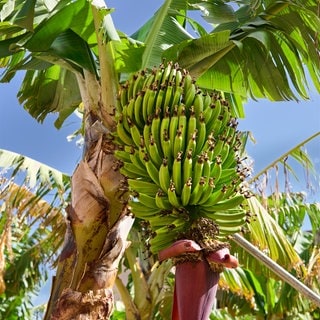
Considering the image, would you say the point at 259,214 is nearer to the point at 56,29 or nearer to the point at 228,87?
the point at 228,87

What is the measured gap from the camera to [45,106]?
3.60m

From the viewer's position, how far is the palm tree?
2.11m

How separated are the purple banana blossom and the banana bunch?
0.18 m

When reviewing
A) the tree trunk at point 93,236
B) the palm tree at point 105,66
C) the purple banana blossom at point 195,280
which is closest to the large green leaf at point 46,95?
the palm tree at point 105,66

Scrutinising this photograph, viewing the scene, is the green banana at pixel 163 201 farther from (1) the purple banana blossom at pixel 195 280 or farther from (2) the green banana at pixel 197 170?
(1) the purple banana blossom at pixel 195 280

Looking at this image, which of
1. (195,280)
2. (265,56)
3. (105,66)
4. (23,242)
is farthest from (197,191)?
(23,242)

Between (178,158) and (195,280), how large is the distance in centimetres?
42

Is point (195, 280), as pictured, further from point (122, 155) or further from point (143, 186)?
point (122, 155)

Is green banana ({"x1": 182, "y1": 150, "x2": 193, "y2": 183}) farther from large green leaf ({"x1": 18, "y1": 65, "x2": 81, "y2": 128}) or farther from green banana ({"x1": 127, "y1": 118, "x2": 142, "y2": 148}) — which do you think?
large green leaf ({"x1": 18, "y1": 65, "x2": 81, "y2": 128})

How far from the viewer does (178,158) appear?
1796 mm

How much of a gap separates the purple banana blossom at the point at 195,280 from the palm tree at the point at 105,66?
531 mm

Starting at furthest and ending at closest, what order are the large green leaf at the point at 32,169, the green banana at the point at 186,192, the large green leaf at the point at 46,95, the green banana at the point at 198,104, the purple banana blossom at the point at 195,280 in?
the large green leaf at the point at 32,169, the large green leaf at the point at 46,95, the green banana at the point at 198,104, the green banana at the point at 186,192, the purple banana blossom at the point at 195,280

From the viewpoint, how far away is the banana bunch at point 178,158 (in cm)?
181

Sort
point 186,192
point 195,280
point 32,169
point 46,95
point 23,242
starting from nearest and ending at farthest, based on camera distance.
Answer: point 195,280, point 186,192, point 46,95, point 32,169, point 23,242
